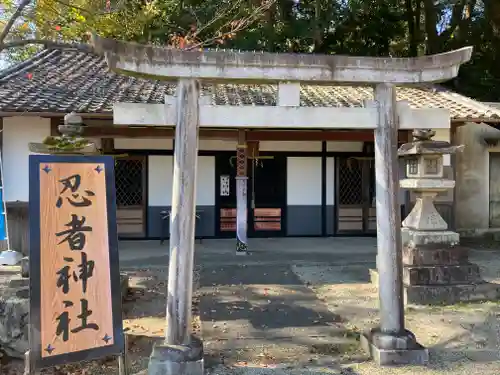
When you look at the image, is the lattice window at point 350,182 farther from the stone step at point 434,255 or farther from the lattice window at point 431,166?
the stone step at point 434,255

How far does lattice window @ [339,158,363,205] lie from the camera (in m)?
13.1

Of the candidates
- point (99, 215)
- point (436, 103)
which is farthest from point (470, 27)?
point (99, 215)

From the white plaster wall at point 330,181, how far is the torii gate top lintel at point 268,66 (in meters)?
7.98

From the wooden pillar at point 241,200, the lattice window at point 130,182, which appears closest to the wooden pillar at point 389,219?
the wooden pillar at point 241,200

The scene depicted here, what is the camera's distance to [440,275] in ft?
22.8

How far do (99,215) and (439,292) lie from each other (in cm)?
503

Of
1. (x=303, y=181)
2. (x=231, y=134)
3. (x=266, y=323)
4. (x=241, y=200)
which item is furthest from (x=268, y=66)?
(x=303, y=181)

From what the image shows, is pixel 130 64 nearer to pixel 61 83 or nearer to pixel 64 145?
pixel 64 145

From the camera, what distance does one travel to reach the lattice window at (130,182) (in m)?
12.1

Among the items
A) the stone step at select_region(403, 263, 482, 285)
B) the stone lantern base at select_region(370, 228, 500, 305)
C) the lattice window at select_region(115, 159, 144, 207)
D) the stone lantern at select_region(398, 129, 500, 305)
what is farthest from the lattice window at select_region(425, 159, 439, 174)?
the lattice window at select_region(115, 159, 144, 207)

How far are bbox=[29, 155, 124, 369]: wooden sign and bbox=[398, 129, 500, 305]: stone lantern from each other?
4.51 meters

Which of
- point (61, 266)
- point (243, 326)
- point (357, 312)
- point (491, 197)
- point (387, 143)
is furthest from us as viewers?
point (491, 197)

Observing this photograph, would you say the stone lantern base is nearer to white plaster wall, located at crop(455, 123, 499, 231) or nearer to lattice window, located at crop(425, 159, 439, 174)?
lattice window, located at crop(425, 159, 439, 174)

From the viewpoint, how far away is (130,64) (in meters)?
4.34
